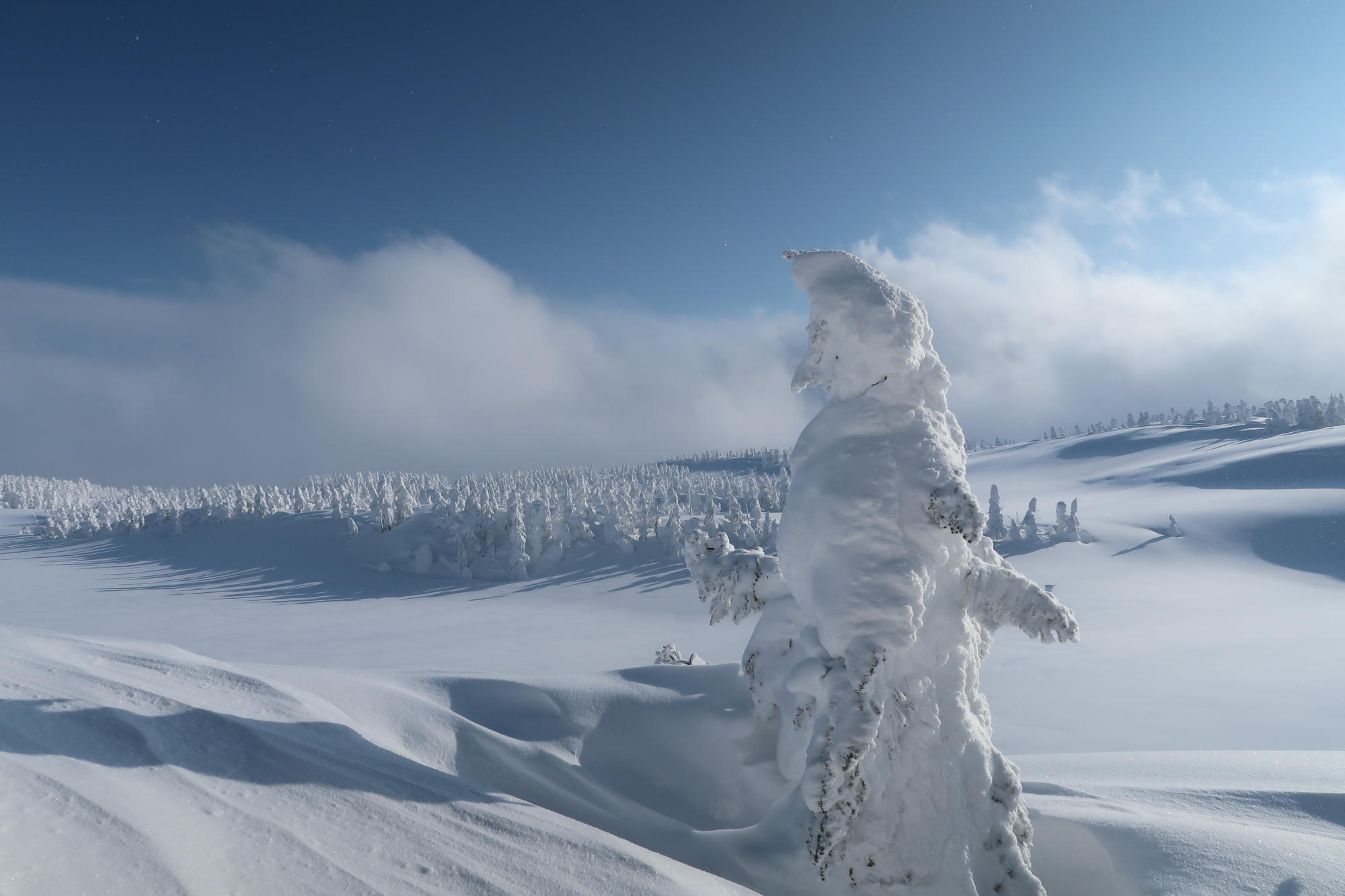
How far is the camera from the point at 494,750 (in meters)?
6.71

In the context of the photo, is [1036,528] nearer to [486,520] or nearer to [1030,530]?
[1030,530]

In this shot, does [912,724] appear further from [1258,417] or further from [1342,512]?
[1258,417]

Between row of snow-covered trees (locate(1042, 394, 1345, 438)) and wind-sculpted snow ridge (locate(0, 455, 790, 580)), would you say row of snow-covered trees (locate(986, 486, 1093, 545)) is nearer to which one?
wind-sculpted snow ridge (locate(0, 455, 790, 580))

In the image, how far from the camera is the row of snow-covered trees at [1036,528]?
43438 millimetres

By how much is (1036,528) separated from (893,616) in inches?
1893

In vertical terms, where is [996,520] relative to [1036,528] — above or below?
above

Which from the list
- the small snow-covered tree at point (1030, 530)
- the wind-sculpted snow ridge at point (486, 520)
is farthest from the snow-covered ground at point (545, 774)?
the wind-sculpted snow ridge at point (486, 520)

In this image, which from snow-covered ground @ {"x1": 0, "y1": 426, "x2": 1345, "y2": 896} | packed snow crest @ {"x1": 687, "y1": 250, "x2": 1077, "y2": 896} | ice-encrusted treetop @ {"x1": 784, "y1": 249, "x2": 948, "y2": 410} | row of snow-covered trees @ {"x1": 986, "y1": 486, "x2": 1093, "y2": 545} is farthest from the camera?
row of snow-covered trees @ {"x1": 986, "y1": 486, "x2": 1093, "y2": 545}

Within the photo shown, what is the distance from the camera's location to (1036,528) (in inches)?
1784

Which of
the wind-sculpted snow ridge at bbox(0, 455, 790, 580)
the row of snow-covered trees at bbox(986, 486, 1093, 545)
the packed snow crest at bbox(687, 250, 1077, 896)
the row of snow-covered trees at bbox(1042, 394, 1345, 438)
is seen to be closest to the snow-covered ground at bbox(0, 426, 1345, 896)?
the packed snow crest at bbox(687, 250, 1077, 896)

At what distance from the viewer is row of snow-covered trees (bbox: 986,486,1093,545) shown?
43438 millimetres

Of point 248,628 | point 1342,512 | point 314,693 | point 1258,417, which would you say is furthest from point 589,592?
point 1258,417

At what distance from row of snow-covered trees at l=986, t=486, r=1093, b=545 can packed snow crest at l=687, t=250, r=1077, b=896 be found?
136 feet

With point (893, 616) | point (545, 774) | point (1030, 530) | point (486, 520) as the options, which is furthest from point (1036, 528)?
point (545, 774)
